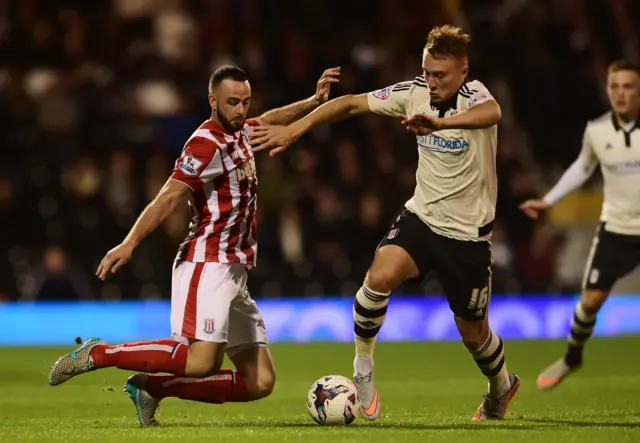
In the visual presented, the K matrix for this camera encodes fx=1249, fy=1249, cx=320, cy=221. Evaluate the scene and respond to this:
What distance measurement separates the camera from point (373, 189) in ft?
50.5

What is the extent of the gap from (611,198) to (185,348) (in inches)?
150

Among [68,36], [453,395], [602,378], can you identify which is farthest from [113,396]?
[68,36]

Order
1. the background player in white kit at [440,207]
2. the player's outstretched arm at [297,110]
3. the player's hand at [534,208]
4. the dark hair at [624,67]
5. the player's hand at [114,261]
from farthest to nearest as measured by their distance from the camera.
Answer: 1. the dark hair at [624,67]
2. the player's hand at [534,208]
3. the player's outstretched arm at [297,110]
4. the background player in white kit at [440,207]
5. the player's hand at [114,261]

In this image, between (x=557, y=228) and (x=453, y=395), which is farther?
(x=557, y=228)

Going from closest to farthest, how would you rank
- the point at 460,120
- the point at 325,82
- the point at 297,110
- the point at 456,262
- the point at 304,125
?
the point at 460,120 < the point at 304,125 < the point at 456,262 < the point at 325,82 < the point at 297,110

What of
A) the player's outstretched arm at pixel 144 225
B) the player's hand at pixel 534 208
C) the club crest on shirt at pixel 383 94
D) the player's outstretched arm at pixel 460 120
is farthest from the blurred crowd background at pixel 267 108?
the player's outstretched arm at pixel 460 120

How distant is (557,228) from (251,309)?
9.93 metres

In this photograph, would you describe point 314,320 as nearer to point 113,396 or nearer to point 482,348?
point 113,396

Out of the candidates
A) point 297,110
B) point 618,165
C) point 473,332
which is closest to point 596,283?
point 618,165

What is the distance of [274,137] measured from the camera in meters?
7.16

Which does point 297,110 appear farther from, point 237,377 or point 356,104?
point 237,377

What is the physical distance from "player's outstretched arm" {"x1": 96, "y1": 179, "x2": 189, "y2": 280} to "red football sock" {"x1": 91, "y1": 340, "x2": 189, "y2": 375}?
1.67 ft

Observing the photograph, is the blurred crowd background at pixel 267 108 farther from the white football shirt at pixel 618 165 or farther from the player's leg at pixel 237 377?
the player's leg at pixel 237 377

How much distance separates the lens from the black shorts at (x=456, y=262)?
7383 mm
